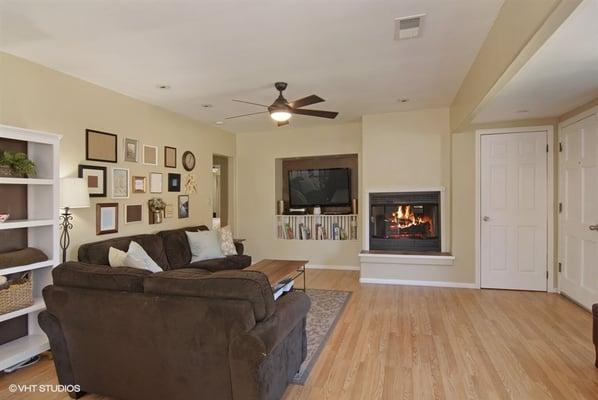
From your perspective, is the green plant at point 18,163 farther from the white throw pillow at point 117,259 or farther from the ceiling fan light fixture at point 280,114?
the ceiling fan light fixture at point 280,114

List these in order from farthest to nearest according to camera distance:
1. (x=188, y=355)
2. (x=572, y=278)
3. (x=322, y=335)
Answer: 1. (x=572, y=278)
2. (x=322, y=335)
3. (x=188, y=355)

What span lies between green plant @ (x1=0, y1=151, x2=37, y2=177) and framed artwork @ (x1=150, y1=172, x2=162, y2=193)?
171 centimetres

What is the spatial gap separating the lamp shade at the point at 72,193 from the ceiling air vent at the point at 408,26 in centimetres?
305

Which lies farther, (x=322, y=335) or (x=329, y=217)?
(x=329, y=217)

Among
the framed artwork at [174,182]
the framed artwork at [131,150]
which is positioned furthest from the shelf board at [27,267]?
the framed artwork at [174,182]

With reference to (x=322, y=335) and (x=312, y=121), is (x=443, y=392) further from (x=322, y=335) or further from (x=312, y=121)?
(x=312, y=121)

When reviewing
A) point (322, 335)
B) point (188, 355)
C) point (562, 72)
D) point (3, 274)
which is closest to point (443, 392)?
point (322, 335)

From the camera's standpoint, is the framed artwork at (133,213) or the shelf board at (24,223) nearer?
the shelf board at (24,223)

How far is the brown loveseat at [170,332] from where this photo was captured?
1.77 m

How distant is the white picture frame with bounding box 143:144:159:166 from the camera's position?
441cm

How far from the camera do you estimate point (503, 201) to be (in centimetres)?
463

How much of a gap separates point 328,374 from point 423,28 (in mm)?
2698

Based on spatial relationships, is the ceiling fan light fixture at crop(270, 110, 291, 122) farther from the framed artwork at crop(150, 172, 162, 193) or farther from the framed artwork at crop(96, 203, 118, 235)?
the framed artwork at crop(96, 203, 118, 235)

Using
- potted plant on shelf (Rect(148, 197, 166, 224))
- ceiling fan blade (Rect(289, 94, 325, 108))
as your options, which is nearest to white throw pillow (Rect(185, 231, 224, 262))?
potted plant on shelf (Rect(148, 197, 166, 224))
